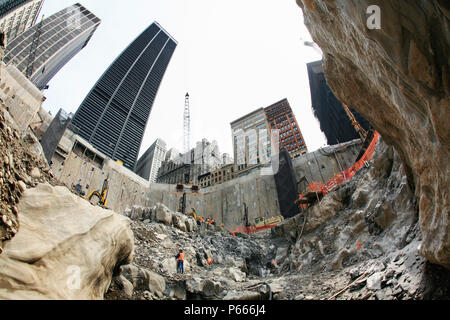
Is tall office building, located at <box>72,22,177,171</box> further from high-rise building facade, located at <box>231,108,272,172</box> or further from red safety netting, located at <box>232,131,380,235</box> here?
red safety netting, located at <box>232,131,380,235</box>

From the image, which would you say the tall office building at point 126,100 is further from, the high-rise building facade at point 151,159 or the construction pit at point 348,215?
the construction pit at point 348,215

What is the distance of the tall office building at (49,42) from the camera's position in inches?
2756

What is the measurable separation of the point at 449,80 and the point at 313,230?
1492cm

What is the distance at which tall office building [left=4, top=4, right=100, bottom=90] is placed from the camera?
230 ft

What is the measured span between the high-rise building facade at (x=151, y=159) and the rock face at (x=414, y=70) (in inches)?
4689

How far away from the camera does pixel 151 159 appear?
130 meters

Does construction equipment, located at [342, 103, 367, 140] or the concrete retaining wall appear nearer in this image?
the concrete retaining wall

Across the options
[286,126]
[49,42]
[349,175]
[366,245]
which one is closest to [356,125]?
[349,175]

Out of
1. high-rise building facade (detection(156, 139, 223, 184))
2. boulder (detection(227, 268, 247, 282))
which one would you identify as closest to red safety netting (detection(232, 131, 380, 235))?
boulder (detection(227, 268, 247, 282))

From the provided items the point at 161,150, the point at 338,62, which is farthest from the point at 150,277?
the point at 161,150

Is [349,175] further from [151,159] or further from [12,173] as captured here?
[151,159]

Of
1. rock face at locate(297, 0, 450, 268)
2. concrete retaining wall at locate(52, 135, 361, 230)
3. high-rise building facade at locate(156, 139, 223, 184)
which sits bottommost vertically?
rock face at locate(297, 0, 450, 268)

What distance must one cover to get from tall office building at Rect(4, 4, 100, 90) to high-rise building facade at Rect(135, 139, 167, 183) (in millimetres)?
58203

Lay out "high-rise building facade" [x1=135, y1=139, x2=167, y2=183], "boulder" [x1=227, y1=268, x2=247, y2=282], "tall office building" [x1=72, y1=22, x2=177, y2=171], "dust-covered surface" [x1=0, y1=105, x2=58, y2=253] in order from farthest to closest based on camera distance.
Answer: "high-rise building facade" [x1=135, y1=139, x2=167, y2=183], "tall office building" [x1=72, y1=22, x2=177, y2=171], "boulder" [x1=227, y1=268, x2=247, y2=282], "dust-covered surface" [x1=0, y1=105, x2=58, y2=253]
